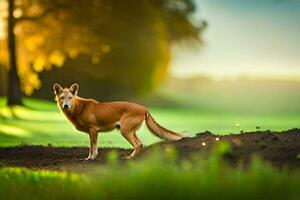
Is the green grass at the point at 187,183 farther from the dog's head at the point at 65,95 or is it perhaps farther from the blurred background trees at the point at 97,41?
the blurred background trees at the point at 97,41

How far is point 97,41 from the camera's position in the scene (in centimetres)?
2056

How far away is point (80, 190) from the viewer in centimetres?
632

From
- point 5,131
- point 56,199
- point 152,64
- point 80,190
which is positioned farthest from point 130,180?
point 152,64

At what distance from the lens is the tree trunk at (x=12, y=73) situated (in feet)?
65.2

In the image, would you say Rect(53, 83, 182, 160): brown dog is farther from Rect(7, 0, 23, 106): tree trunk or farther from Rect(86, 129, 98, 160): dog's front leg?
Rect(7, 0, 23, 106): tree trunk

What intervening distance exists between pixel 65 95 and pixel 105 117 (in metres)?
0.66

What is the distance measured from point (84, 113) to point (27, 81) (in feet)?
35.4

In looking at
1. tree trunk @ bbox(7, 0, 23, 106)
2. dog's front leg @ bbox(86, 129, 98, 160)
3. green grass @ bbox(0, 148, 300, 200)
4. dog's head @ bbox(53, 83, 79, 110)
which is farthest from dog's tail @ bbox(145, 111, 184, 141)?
tree trunk @ bbox(7, 0, 23, 106)

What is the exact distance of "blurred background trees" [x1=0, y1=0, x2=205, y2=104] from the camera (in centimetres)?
2048

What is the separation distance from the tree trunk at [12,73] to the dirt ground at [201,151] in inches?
307

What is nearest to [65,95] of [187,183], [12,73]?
[187,183]

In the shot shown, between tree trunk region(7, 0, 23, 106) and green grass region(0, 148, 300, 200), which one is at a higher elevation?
tree trunk region(7, 0, 23, 106)

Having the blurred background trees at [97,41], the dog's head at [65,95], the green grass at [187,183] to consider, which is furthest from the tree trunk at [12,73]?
the green grass at [187,183]

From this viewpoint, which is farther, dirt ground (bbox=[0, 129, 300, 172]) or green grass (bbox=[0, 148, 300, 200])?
dirt ground (bbox=[0, 129, 300, 172])
